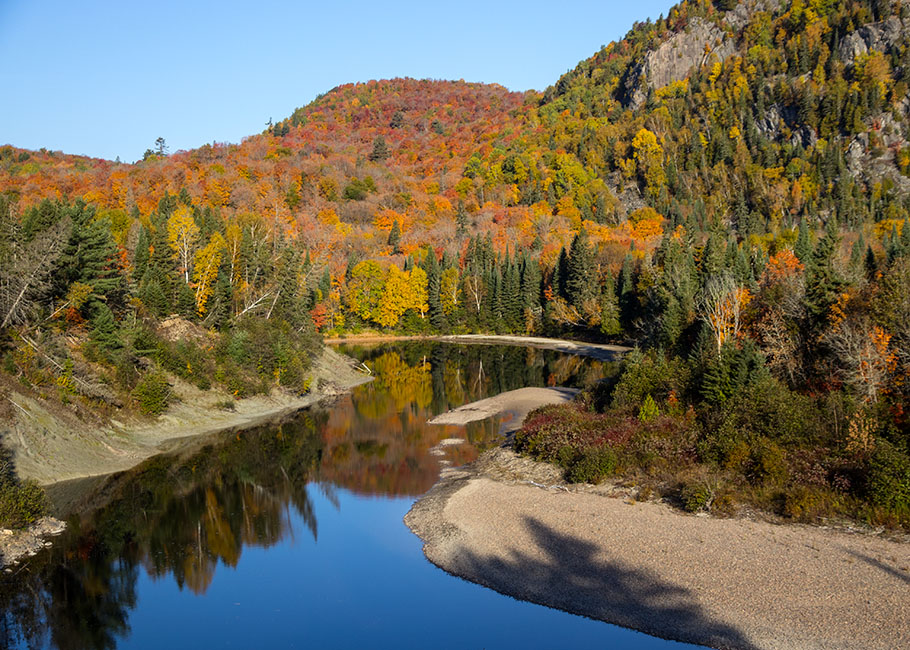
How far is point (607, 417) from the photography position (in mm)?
32281

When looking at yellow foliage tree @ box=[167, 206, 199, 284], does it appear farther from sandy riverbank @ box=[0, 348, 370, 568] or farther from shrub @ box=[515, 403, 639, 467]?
shrub @ box=[515, 403, 639, 467]

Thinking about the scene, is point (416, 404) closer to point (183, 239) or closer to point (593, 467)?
point (183, 239)

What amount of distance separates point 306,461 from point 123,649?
17.3 m

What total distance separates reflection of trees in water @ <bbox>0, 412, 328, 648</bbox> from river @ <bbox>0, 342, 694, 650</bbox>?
2.1 inches

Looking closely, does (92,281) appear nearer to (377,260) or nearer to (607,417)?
(607,417)

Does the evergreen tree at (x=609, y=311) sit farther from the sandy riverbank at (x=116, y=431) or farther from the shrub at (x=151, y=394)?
the shrub at (x=151, y=394)

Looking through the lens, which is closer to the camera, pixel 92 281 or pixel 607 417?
pixel 607 417

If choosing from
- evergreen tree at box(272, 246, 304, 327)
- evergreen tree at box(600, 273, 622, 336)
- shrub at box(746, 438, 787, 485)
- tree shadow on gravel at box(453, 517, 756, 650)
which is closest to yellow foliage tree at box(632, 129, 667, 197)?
evergreen tree at box(600, 273, 622, 336)

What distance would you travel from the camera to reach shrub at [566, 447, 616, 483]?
86.6 ft

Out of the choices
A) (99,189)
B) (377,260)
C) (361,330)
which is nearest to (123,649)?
(361,330)

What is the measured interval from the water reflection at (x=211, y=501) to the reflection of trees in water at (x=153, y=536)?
0.14 ft

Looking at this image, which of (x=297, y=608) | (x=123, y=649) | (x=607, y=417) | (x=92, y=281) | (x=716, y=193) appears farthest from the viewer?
(x=716, y=193)

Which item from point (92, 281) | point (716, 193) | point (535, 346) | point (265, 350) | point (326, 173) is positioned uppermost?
point (326, 173)

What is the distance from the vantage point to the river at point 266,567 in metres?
16.4
